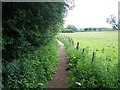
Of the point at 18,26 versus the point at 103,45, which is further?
the point at 103,45

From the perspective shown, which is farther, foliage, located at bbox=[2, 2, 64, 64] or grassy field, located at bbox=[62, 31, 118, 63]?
grassy field, located at bbox=[62, 31, 118, 63]

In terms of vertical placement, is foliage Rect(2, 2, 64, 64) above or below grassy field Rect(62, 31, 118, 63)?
above

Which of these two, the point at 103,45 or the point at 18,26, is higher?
the point at 18,26

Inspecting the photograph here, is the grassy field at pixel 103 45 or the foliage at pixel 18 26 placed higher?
the foliage at pixel 18 26

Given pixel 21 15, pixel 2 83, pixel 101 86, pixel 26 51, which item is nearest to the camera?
pixel 2 83

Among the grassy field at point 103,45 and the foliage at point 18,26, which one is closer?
the foliage at point 18,26

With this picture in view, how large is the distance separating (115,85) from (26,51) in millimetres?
4495

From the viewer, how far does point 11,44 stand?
9.84 metres

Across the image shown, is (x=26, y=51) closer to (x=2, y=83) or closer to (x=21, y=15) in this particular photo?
(x=21, y=15)

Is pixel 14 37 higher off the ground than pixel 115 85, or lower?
higher

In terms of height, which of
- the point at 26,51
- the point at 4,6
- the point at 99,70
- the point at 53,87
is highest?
the point at 4,6

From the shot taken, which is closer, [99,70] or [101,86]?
[101,86]

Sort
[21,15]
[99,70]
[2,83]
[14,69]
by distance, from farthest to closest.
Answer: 1. [99,70]
2. [21,15]
3. [14,69]
4. [2,83]

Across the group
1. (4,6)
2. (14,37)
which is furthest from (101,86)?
(4,6)
